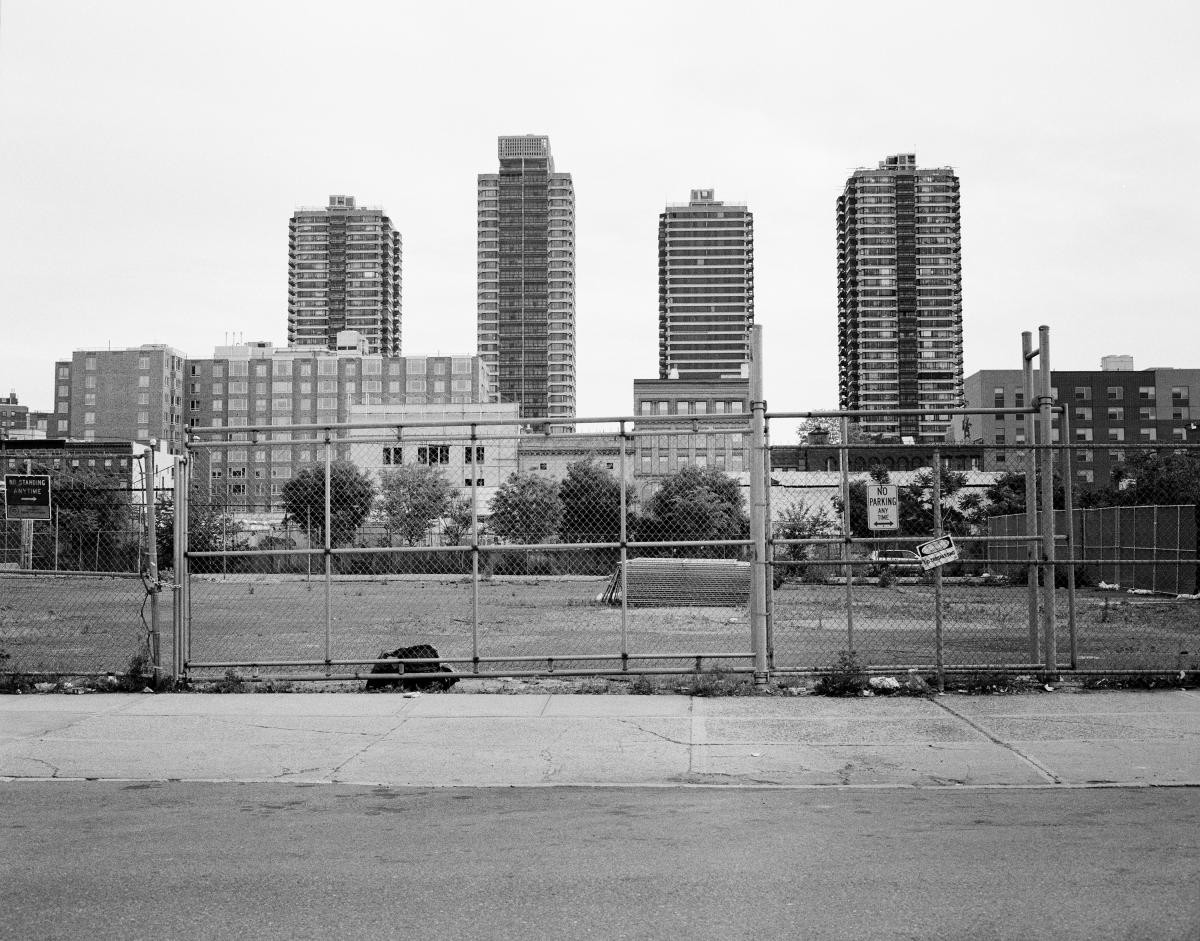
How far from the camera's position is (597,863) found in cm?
588

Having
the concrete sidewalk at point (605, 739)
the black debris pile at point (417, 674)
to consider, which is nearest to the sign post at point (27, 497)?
the concrete sidewalk at point (605, 739)

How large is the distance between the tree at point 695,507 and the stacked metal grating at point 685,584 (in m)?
11.2

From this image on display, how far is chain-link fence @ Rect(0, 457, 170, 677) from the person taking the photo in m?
12.8

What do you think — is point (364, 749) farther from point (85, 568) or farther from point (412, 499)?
point (85, 568)

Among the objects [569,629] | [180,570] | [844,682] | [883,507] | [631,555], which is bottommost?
[569,629]

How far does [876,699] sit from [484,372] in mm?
177173

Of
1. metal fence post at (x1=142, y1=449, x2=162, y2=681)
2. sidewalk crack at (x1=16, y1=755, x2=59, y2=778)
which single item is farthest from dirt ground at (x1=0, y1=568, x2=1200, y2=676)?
sidewalk crack at (x1=16, y1=755, x2=59, y2=778)

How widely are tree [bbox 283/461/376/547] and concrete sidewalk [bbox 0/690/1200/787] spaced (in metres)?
2.42

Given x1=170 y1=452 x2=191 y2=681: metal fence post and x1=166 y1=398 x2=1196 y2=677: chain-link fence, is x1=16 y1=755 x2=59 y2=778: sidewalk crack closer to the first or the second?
x1=166 y1=398 x2=1196 y2=677: chain-link fence

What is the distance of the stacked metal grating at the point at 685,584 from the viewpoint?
2595 centimetres

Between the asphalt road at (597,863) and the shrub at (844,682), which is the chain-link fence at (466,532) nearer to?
the shrub at (844,682)

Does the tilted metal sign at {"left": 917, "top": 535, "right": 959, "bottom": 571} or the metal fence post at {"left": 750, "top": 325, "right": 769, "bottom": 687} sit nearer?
the tilted metal sign at {"left": 917, "top": 535, "right": 959, "bottom": 571}

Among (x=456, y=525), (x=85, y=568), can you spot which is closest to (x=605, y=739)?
(x=456, y=525)

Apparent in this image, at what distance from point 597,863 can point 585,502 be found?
24.8 feet
